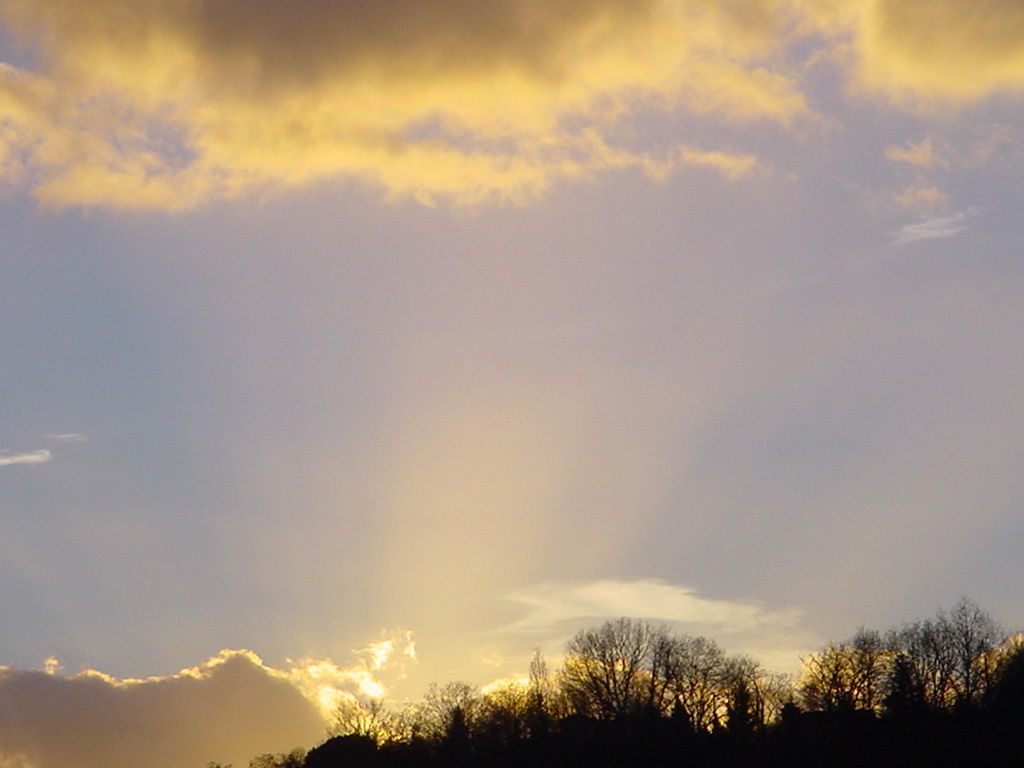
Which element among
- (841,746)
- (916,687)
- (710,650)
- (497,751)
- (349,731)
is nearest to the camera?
(841,746)

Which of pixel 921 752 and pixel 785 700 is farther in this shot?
pixel 785 700

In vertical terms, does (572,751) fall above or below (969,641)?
below

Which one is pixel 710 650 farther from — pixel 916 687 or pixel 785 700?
pixel 916 687

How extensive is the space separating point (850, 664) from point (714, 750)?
1096 inches

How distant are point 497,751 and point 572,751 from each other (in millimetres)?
13012

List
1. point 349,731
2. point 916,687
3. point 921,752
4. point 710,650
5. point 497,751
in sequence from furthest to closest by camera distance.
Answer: point 349,731, point 710,650, point 497,751, point 916,687, point 921,752

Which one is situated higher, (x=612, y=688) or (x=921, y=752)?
(x=612, y=688)

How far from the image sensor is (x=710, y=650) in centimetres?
17162

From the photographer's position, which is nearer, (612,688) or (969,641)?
(969,641)

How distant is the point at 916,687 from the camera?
14550 cm

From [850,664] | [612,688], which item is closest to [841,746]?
[850,664]

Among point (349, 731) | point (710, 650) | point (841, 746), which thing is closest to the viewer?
point (841, 746)

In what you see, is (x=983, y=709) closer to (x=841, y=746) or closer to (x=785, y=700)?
(x=841, y=746)

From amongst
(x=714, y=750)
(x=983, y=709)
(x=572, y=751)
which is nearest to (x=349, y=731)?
(x=572, y=751)
